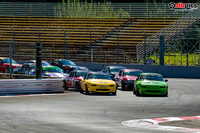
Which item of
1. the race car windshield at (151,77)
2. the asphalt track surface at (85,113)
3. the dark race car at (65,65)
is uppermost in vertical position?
the dark race car at (65,65)

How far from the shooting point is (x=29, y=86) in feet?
80.3

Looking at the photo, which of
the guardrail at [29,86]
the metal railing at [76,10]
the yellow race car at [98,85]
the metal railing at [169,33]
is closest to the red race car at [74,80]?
the guardrail at [29,86]

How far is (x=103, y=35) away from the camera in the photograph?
52.1 m

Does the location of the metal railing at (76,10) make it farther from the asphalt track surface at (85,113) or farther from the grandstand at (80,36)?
the asphalt track surface at (85,113)

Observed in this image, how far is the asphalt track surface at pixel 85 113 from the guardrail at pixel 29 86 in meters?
4.01

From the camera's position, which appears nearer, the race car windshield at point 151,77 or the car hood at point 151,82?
the car hood at point 151,82

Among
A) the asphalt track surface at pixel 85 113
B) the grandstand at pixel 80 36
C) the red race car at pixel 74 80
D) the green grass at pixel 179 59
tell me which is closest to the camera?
the asphalt track surface at pixel 85 113

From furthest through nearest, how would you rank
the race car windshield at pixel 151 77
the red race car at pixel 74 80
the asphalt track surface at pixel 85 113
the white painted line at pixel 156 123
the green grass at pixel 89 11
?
1. the green grass at pixel 89 11
2. the red race car at pixel 74 80
3. the race car windshield at pixel 151 77
4. the white painted line at pixel 156 123
5. the asphalt track surface at pixel 85 113

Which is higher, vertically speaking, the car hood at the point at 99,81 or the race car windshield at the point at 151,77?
the race car windshield at the point at 151,77

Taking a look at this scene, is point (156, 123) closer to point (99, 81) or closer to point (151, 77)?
point (99, 81)

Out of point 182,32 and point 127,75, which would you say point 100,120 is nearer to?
point 127,75

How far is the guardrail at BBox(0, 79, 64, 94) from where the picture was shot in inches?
939

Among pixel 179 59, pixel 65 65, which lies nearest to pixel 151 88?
pixel 65 65

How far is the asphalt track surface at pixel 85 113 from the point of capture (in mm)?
12033
